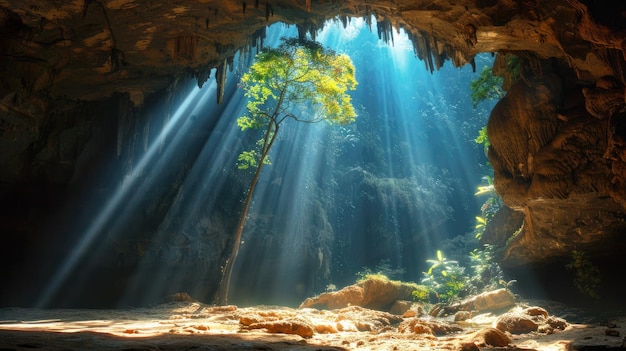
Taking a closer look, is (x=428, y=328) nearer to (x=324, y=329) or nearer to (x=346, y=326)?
(x=346, y=326)

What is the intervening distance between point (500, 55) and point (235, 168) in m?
15.7

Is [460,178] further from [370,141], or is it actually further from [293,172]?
[293,172]

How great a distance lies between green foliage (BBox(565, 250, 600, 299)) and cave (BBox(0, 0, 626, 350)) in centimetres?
9

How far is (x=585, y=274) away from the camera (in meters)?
11.5

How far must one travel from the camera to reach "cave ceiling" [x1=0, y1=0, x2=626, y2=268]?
8070mm

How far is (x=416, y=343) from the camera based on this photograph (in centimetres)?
548

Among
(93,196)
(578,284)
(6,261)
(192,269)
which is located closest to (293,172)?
(192,269)

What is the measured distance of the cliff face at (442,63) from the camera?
321 inches

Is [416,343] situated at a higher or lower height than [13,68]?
lower

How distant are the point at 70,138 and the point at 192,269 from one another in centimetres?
848

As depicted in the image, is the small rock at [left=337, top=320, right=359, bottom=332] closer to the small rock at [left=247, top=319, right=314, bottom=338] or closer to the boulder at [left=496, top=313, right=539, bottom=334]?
the small rock at [left=247, top=319, right=314, bottom=338]

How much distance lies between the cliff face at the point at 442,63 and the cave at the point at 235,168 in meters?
0.06

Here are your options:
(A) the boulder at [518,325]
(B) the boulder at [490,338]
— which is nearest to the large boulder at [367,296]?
(A) the boulder at [518,325]

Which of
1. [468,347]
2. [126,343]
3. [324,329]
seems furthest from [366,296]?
[126,343]
